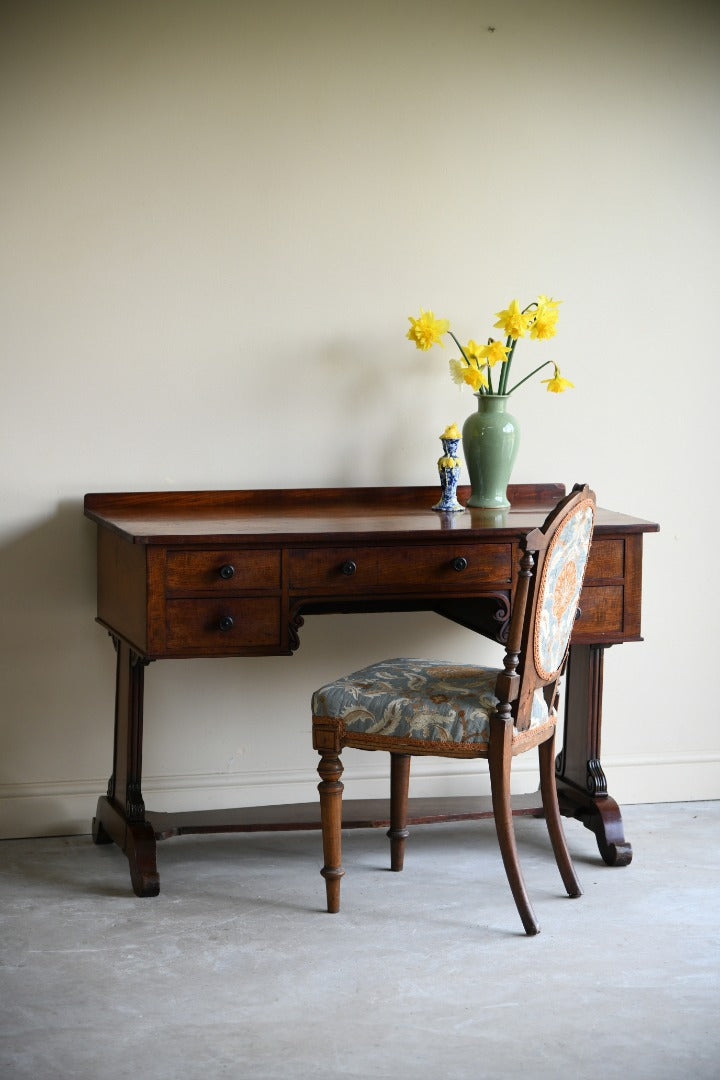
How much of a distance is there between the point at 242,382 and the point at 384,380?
369 mm

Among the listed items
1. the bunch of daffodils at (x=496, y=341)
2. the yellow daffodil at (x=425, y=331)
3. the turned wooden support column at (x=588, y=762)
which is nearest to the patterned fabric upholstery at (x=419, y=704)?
the turned wooden support column at (x=588, y=762)

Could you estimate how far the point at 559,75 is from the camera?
339cm

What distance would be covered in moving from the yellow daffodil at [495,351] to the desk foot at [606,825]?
108cm

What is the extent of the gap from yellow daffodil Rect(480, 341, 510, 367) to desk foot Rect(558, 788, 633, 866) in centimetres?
108

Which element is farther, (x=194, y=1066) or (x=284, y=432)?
(x=284, y=432)

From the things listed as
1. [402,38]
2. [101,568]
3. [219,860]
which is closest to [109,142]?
[402,38]

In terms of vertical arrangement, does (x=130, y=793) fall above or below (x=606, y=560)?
below

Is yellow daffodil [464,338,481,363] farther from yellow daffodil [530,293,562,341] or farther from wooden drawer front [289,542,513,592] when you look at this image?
wooden drawer front [289,542,513,592]

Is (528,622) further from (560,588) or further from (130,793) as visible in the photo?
(130,793)

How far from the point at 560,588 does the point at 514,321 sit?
798 mm

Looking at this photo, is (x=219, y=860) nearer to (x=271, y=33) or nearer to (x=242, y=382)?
(x=242, y=382)

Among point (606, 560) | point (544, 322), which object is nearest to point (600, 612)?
point (606, 560)

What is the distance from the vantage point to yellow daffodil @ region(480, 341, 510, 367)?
3.12 meters

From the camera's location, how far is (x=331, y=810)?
270cm
